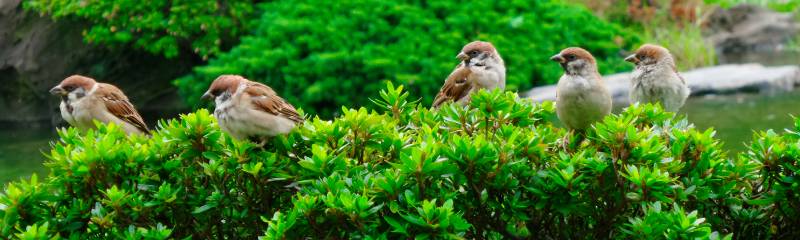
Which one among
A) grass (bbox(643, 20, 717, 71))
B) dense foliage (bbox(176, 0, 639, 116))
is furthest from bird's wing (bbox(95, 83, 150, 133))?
grass (bbox(643, 20, 717, 71))

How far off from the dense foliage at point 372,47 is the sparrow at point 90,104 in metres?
5.02

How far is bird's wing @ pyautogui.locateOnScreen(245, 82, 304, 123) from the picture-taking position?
3.89 meters

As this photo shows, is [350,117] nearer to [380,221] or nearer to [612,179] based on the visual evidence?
[380,221]

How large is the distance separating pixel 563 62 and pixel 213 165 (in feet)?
6.33

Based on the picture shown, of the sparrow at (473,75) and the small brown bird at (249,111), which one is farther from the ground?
the small brown bird at (249,111)

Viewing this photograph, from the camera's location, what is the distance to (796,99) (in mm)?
11859

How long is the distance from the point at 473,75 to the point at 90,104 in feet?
8.37

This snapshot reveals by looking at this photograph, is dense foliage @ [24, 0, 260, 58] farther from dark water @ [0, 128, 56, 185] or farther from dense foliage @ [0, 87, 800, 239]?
dense foliage @ [0, 87, 800, 239]

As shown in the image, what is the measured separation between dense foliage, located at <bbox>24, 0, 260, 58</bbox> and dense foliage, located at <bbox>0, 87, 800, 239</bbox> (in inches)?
367

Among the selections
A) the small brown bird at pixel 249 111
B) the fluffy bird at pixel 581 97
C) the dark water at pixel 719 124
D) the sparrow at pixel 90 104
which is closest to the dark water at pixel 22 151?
the dark water at pixel 719 124

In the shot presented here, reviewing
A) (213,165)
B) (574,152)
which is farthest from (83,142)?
(574,152)

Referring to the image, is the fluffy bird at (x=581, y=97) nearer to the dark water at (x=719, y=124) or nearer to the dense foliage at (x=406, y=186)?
the dense foliage at (x=406, y=186)

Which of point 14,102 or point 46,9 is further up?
point 46,9

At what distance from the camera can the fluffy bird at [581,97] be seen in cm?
430
